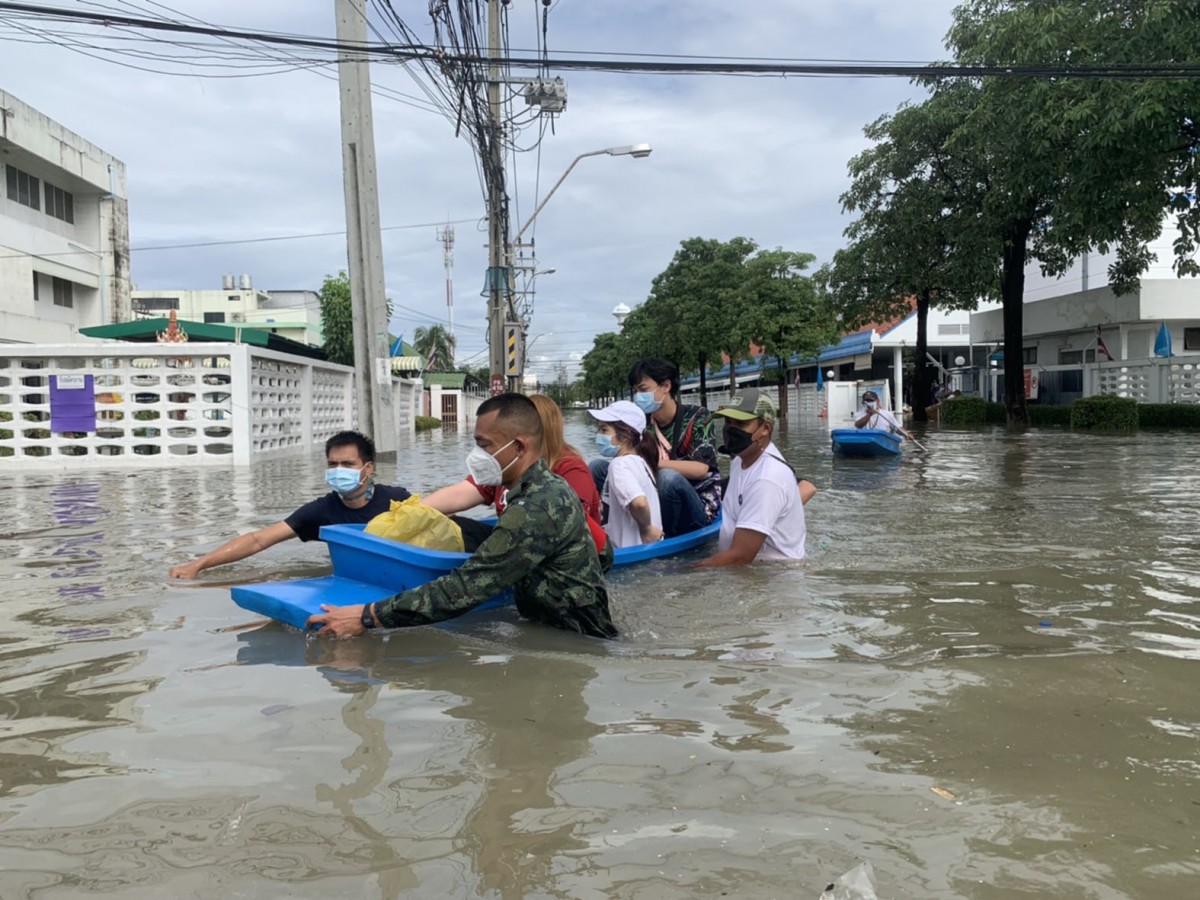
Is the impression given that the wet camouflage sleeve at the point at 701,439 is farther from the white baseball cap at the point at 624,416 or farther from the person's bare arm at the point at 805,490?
the white baseball cap at the point at 624,416

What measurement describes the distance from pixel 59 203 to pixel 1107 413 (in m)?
31.3

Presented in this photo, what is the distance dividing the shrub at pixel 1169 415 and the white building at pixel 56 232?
29676 millimetres

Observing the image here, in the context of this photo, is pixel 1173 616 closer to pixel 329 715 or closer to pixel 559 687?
pixel 559 687

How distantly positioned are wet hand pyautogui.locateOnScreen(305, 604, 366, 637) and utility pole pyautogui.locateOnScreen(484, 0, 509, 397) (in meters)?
15.8

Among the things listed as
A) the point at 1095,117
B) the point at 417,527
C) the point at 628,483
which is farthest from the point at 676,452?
the point at 1095,117

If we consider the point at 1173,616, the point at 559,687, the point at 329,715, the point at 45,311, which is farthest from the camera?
the point at 45,311

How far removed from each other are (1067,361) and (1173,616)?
31.2 metres

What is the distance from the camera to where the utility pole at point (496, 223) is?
18766 mm

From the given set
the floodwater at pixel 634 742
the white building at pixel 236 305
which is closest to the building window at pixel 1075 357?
the floodwater at pixel 634 742

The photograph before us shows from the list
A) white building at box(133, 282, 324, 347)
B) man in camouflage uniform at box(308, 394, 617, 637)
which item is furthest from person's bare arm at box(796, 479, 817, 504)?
white building at box(133, 282, 324, 347)

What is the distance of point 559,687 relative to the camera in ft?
11.1

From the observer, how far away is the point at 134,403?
571 inches

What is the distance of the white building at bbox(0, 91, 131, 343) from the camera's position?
2602cm

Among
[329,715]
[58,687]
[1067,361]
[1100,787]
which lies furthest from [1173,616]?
[1067,361]
